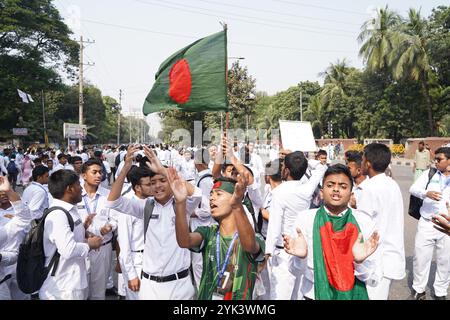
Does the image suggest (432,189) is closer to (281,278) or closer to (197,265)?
(281,278)

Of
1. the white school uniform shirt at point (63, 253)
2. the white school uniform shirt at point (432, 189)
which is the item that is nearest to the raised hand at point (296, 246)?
the white school uniform shirt at point (63, 253)

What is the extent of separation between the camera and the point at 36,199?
525 centimetres

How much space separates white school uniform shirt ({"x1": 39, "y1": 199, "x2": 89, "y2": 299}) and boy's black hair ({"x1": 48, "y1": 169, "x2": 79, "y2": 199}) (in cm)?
10

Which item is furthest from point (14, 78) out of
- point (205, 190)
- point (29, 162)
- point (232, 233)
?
point (232, 233)

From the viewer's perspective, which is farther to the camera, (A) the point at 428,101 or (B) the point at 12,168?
(A) the point at 428,101

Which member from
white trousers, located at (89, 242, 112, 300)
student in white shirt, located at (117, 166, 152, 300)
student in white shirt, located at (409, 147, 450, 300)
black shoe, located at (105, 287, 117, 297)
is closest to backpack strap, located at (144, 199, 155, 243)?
student in white shirt, located at (117, 166, 152, 300)

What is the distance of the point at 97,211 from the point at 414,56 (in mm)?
34156

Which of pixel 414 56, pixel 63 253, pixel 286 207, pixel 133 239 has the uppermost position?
pixel 414 56

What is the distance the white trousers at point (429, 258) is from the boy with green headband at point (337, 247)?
2410 millimetres

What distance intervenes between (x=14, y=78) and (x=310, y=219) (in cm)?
3177

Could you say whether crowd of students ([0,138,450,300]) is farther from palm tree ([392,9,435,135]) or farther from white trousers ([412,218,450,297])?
palm tree ([392,9,435,135])

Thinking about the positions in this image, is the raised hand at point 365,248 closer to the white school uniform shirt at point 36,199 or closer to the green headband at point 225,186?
the green headband at point 225,186

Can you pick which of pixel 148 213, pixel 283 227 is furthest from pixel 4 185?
pixel 283 227
